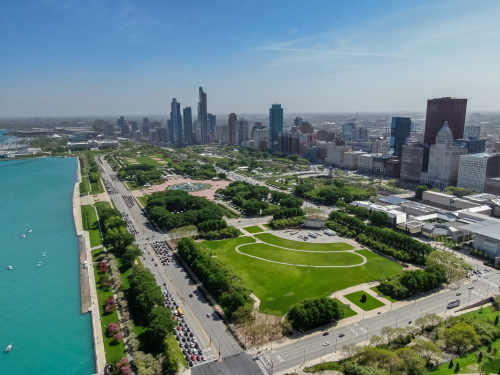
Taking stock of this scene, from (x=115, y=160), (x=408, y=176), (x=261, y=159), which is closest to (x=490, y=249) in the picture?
(x=408, y=176)

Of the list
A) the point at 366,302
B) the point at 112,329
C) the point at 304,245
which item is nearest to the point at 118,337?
the point at 112,329

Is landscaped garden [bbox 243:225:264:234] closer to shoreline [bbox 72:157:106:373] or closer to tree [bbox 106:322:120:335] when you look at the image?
shoreline [bbox 72:157:106:373]

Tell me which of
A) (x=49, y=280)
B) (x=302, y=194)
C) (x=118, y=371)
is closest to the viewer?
(x=118, y=371)

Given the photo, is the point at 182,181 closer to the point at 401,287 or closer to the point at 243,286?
the point at 243,286

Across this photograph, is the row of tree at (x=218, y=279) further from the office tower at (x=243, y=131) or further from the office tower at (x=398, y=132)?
the office tower at (x=243, y=131)

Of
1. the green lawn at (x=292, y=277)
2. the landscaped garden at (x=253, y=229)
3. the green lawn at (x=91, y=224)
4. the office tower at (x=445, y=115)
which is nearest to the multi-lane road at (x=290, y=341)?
the green lawn at (x=292, y=277)

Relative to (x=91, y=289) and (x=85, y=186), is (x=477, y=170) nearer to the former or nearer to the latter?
(x=91, y=289)
